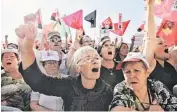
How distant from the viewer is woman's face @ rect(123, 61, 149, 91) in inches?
106

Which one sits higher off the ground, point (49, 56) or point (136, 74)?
point (49, 56)

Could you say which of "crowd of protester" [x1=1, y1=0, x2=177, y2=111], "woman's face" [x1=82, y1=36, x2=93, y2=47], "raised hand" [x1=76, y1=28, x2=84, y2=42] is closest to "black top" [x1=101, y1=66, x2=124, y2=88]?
"crowd of protester" [x1=1, y1=0, x2=177, y2=111]

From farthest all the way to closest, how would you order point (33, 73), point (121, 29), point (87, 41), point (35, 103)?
1. point (121, 29)
2. point (87, 41)
3. point (35, 103)
4. point (33, 73)

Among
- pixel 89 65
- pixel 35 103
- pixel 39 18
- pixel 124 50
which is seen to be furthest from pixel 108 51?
pixel 35 103

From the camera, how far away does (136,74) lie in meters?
2.69

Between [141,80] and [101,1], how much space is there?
749 millimetres

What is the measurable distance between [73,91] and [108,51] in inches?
17.9

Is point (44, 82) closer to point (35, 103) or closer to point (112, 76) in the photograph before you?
point (35, 103)

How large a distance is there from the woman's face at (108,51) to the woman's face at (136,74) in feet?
0.77

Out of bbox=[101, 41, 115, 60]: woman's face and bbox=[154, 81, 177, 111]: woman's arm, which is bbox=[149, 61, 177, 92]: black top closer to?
bbox=[154, 81, 177, 111]: woman's arm

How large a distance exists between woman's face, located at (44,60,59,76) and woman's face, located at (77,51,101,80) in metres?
0.22

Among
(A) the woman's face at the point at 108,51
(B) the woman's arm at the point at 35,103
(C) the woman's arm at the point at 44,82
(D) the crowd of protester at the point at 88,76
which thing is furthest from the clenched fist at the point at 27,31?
(A) the woman's face at the point at 108,51

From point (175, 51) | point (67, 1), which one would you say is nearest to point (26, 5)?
point (67, 1)

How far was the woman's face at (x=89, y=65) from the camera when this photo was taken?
2727 mm
